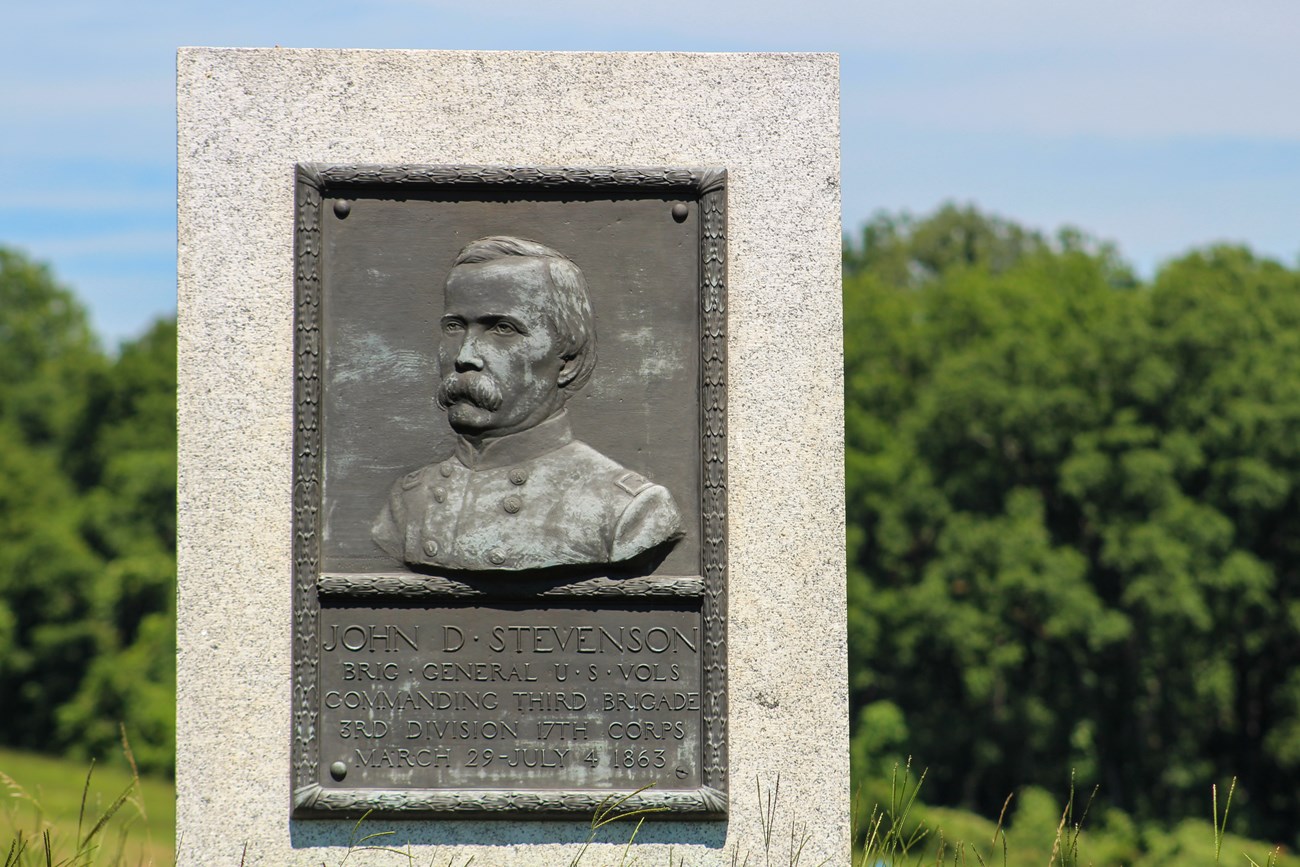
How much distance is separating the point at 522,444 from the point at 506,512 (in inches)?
9.5

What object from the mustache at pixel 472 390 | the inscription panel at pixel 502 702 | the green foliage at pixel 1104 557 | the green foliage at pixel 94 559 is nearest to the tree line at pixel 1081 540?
the green foliage at pixel 1104 557

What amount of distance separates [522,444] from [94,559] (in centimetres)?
3121

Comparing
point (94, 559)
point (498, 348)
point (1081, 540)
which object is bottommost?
point (94, 559)

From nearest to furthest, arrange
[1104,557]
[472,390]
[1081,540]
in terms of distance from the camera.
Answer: [472,390]
[1104,557]
[1081,540]

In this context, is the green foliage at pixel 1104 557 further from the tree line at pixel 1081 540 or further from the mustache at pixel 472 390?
the mustache at pixel 472 390

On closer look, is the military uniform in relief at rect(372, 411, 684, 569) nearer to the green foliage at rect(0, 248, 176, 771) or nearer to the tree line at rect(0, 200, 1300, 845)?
the tree line at rect(0, 200, 1300, 845)

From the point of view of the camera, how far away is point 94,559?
33906 millimetres

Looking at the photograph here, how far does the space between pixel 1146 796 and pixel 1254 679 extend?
102 inches

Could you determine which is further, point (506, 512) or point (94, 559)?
point (94, 559)

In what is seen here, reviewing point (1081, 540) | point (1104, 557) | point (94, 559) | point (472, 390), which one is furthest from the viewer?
point (94, 559)

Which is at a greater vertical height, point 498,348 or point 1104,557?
point 498,348

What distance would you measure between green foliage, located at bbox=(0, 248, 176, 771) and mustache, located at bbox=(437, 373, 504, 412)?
2599 cm

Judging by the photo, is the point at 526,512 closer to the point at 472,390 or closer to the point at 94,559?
the point at 472,390

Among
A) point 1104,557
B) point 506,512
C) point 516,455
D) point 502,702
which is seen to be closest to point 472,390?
point 516,455
